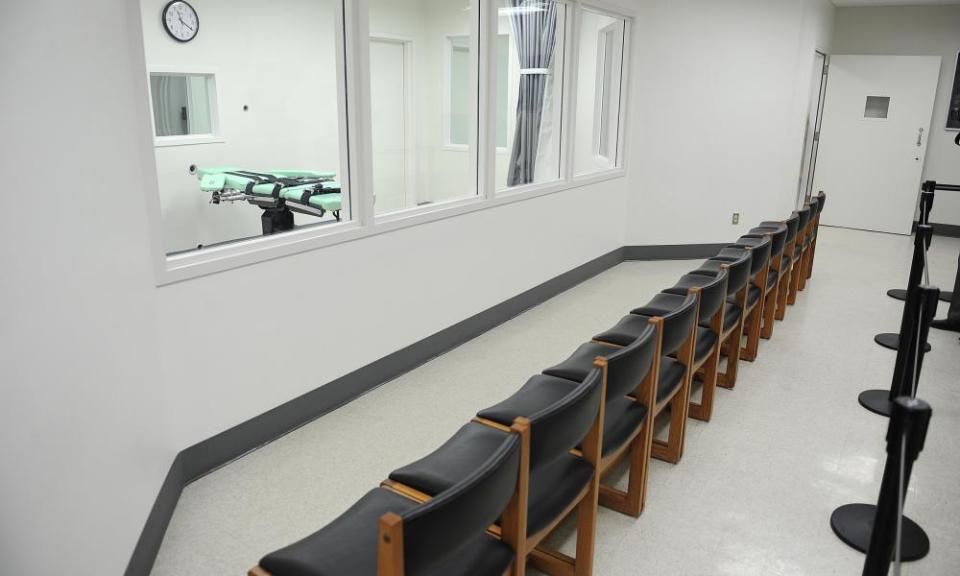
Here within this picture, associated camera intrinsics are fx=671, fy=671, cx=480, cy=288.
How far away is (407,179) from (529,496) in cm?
→ 334

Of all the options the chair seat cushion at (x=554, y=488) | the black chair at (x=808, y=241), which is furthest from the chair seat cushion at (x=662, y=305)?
the black chair at (x=808, y=241)

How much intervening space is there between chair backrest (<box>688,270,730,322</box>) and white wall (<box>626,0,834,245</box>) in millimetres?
3872

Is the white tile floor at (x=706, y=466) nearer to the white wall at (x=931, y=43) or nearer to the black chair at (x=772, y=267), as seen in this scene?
the black chair at (x=772, y=267)

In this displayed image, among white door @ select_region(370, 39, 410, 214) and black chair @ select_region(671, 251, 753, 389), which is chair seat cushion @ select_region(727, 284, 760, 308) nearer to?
black chair @ select_region(671, 251, 753, 389)

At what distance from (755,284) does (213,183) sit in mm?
3598

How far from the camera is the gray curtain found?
5277mm

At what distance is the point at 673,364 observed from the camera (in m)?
2.99

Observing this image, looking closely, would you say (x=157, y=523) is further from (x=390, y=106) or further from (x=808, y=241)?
(x=808, y=241)

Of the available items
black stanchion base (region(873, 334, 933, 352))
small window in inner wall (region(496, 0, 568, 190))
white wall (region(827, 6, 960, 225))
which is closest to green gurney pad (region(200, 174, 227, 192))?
small window in inner wall (region(496, 0, 568, 190))

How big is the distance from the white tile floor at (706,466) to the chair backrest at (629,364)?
0.69 metres

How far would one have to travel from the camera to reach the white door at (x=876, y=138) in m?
8.07

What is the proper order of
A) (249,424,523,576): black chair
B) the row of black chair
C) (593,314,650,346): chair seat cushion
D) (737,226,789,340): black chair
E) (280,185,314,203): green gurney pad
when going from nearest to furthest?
(249,424,523,576): black chair
the row of black chair
(593,314,650,346): chair seat cushion
(280,185,314,203): green gurney pad
(737,226,789,340): black chair

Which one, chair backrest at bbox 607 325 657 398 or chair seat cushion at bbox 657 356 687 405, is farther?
chair seat cushion at bbox 657 356 687 405

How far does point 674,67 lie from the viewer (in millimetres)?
6535
